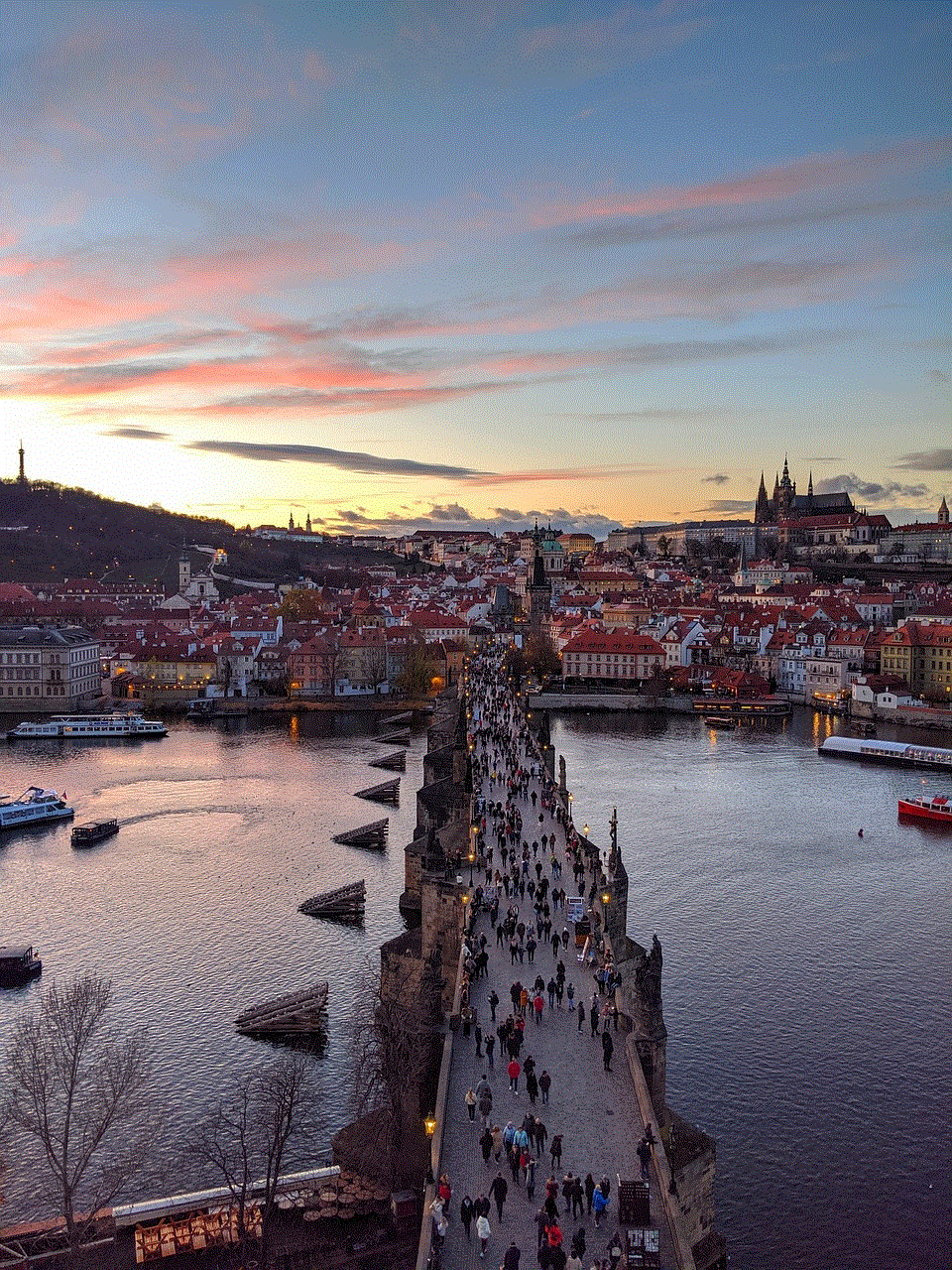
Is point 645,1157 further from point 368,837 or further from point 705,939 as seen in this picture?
point 368,837

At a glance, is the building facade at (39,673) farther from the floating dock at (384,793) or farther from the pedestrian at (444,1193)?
the pedestrian at (444,1193)

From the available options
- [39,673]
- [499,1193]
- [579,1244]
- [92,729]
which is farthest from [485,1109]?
[39,673]

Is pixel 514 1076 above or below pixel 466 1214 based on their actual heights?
above

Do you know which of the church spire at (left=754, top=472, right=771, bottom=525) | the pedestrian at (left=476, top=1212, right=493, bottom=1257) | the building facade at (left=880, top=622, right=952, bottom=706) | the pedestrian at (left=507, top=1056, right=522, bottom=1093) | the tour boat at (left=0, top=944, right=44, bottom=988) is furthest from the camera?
the church spire at (left=754, top=472, right=771, bottom=525)

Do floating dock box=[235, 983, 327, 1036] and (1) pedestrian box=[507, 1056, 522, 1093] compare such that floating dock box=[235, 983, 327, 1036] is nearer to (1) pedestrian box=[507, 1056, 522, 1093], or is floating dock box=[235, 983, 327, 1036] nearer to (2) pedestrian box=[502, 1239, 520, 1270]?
(1) pedestrian box=[507, 1056, 522, 1093]

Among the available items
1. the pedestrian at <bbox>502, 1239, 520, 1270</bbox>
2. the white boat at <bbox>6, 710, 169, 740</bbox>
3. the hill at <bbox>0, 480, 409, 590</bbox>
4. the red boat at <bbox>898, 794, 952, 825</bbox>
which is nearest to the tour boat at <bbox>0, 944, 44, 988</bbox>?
the pedestrian at <bbox>502, 1239, 520, 1270</bbox>

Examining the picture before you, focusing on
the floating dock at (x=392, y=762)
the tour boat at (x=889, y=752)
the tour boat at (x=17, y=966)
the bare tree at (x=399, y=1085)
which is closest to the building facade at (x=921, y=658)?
the tour boat at (x=889, y=752)

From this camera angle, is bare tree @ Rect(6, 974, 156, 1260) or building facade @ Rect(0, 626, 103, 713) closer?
bare tree @ Rect(6, 974, 156, 1260)
